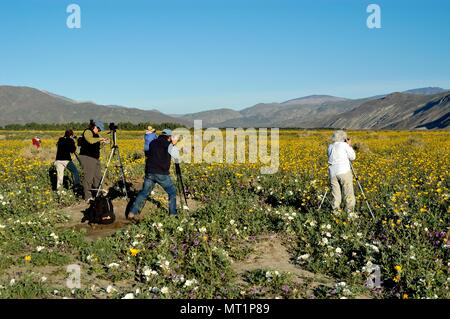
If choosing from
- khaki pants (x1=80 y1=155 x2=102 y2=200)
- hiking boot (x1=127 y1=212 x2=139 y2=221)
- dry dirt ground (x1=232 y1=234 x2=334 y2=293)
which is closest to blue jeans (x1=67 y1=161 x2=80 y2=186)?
khaki pants (x1=80 y1=155 x2=102 y2=200)

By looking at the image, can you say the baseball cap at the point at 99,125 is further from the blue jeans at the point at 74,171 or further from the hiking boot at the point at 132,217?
the hiking boot at the point at 132,217

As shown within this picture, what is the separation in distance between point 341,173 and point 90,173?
7480 millimetres

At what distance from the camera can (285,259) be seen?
8852 millimetres

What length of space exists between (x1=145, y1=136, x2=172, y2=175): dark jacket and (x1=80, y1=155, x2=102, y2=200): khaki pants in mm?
3104

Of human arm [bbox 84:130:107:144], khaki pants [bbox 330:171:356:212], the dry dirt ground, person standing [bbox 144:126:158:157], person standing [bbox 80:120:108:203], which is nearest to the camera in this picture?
the dry dirt ground

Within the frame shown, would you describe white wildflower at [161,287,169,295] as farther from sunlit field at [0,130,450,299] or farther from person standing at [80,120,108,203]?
person standing at [80,120,108,203]

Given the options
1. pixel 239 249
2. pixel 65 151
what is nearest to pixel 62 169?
pixel 65 151

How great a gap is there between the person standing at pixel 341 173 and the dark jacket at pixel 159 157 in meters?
4.23

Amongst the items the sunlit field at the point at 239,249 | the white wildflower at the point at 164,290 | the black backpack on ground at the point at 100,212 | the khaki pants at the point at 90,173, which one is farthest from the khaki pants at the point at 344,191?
the khaki pants at the point at 90,173

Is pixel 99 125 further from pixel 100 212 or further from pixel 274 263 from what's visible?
pixel 274 263

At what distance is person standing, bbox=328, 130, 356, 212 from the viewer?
36.1ft

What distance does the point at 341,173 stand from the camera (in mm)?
10992

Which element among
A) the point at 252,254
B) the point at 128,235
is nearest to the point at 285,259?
the point at 252,254
